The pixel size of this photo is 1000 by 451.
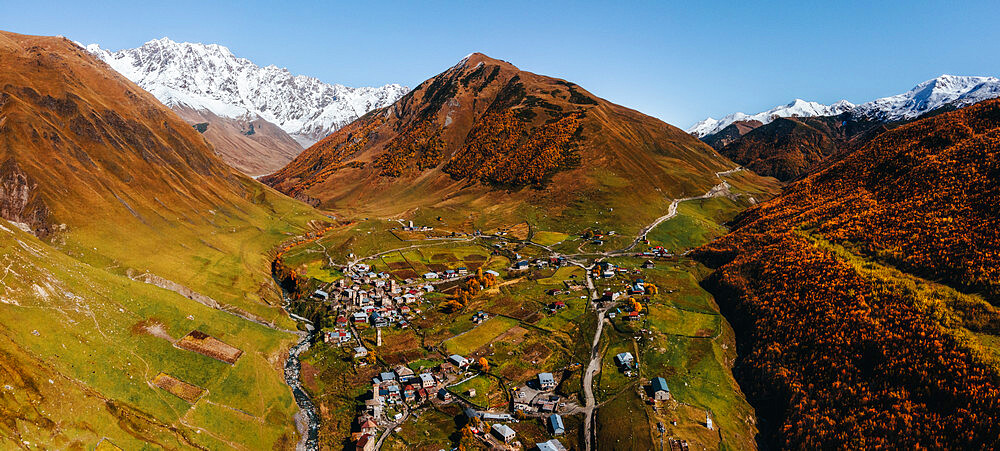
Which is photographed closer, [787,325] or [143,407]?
[143,407]

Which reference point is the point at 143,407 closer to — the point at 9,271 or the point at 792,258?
the point at 9,271

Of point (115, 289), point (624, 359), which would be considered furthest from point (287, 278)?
point (624, 359)

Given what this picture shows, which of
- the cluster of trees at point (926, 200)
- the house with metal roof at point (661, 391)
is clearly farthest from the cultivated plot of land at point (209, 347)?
the cluster of trees at point (926, 200)

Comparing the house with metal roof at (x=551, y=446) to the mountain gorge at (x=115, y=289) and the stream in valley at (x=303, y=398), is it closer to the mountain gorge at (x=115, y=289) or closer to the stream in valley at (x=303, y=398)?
the stream in valley at (x=303, y=398)

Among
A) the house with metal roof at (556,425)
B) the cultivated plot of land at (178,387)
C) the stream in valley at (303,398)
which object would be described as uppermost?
the cultivated plot of land at (178,387)

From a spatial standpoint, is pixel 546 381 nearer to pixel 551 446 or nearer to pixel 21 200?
pixel 551 446

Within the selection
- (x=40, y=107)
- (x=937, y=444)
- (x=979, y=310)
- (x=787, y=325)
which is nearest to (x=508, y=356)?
(x=787, y=325)

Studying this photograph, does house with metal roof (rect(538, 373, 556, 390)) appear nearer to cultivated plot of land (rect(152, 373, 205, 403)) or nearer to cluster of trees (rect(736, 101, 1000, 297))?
cultivated plot of land (rect(152, 373, 205, 403))
